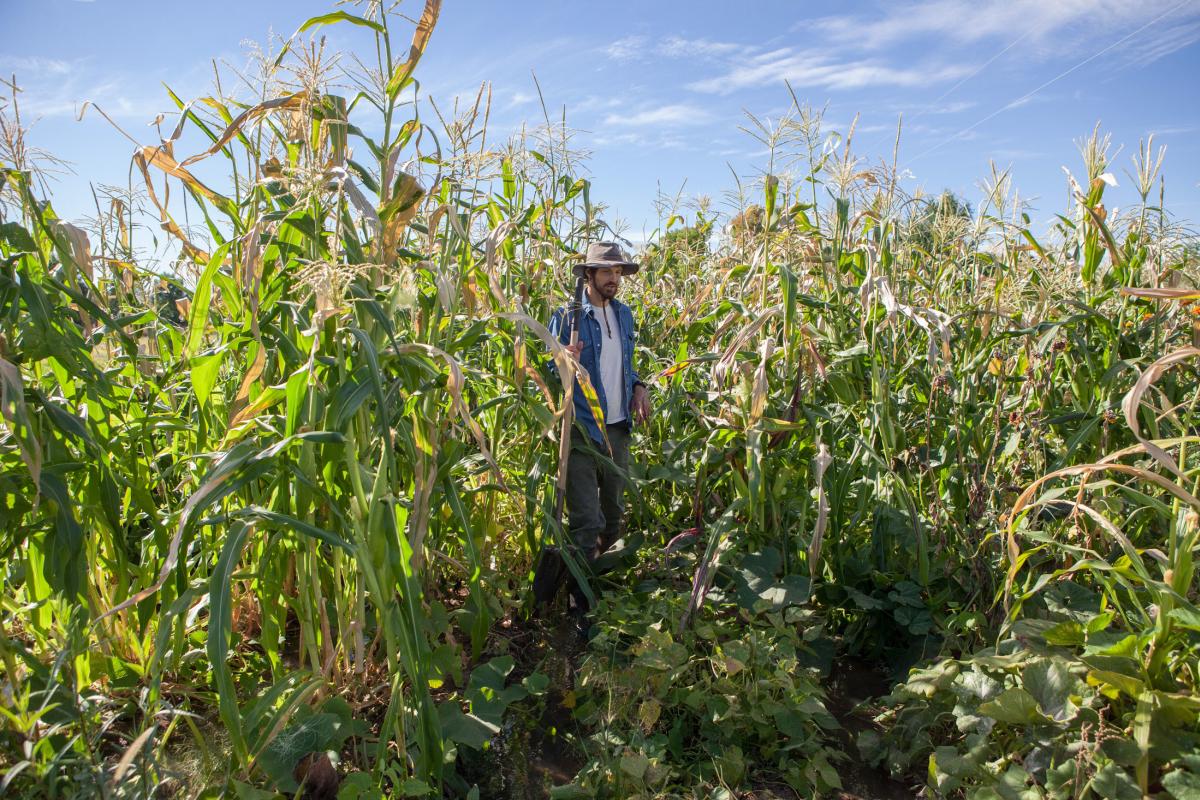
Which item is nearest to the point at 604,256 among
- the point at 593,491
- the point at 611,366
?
the point at 611,366

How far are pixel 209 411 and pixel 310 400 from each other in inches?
27.9

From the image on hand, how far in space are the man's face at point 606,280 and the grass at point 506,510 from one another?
0.19 metres

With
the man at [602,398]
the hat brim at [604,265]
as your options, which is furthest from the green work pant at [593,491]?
the hat brim at [604,265]

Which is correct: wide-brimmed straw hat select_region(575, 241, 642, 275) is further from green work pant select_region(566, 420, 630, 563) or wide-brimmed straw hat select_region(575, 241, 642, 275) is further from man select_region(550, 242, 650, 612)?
green work pant select_region(566, 420, 630, 563)

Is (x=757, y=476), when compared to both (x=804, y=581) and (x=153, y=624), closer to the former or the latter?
(x=804, y=581)

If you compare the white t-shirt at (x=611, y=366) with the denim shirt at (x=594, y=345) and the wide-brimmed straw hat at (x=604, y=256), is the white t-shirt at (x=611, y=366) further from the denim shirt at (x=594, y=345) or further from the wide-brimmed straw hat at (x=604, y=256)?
the wide-brimmed straw hat at (x=604, y=256)

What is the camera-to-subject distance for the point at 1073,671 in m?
1.89

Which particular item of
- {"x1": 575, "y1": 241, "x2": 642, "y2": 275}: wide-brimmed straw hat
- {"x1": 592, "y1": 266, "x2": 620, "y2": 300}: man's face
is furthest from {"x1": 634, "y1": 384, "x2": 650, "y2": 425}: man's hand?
{"x1": 575, "y1": 241, "x2": 642, "y2": 275}: wide-brimmed straw hat

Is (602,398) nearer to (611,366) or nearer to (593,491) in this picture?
(611,366)

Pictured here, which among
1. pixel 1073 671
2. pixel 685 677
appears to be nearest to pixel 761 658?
pixel 685 677

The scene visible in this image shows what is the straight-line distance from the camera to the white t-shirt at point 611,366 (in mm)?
3465

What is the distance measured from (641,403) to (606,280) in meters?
0.58

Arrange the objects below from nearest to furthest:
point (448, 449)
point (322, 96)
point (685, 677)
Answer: point (322, 96) < point (448, 449) < point (685, 677)

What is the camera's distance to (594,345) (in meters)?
3.38
